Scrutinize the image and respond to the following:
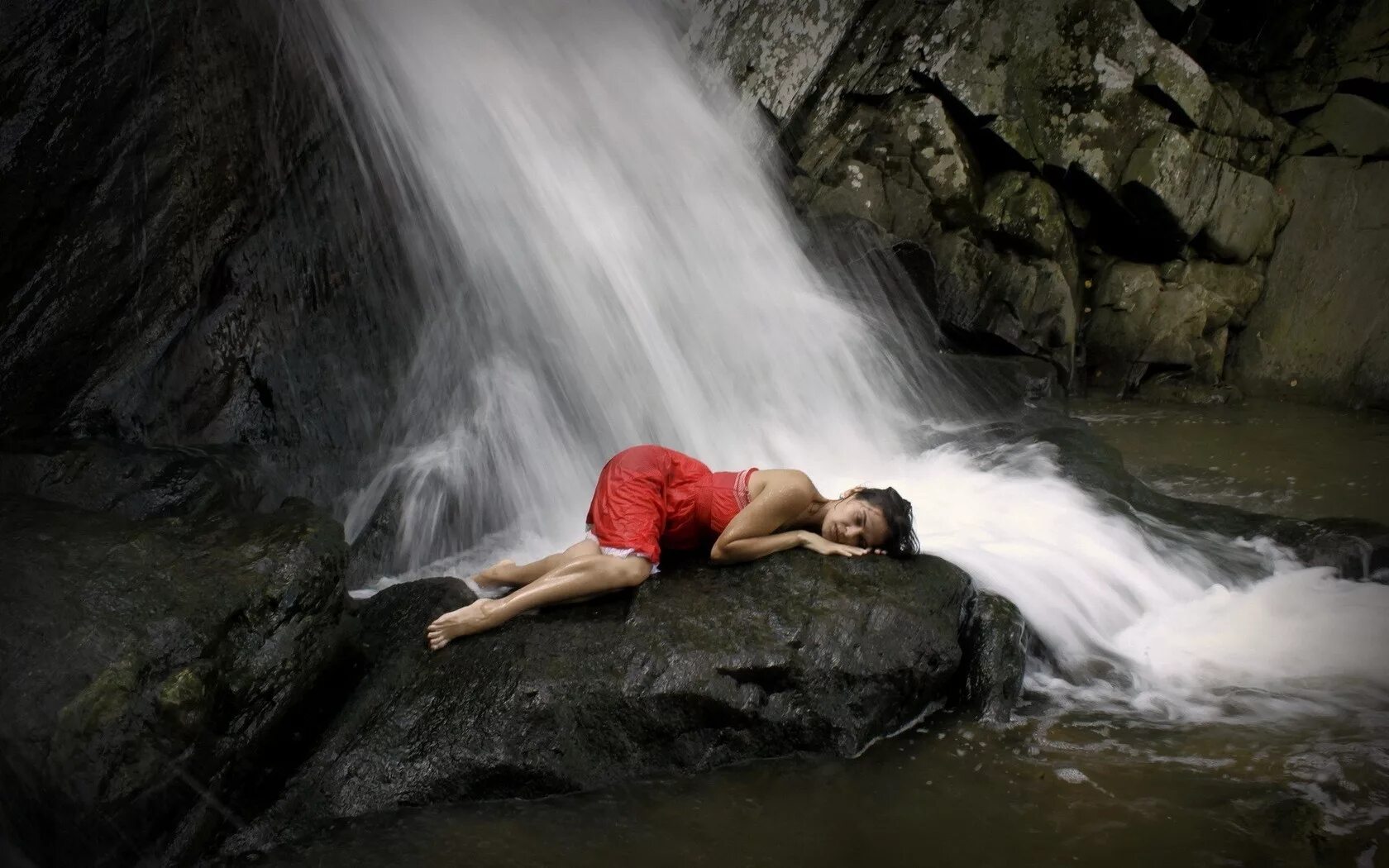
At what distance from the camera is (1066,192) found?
988 cm

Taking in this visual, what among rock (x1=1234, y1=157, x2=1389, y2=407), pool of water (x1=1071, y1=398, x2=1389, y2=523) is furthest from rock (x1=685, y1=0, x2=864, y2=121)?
rock (x1=1234, y1=157, x2=1389, y2=407)

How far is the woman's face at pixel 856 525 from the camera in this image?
15.6 feet

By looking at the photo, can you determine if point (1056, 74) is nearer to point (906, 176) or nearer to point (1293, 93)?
point (906, 176)

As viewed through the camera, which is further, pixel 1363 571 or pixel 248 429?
pixel 248 429

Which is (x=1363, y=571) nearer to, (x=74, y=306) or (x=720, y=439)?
(x=720, y=439)

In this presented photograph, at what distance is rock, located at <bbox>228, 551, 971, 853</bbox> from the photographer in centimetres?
→ 364

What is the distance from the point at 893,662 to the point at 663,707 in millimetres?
1116

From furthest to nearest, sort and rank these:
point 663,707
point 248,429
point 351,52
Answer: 1. point 351,52
2. point 248,429
3. point 663,707

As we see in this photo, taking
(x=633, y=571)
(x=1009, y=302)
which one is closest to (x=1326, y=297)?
(x=1009, y=302)

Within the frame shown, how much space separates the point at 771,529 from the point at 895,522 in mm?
670

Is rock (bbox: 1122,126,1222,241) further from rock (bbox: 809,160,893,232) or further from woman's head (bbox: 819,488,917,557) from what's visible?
woman's head (bbox: 819,488,917,557)

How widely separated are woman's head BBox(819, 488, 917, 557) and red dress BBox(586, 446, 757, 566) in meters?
0.55

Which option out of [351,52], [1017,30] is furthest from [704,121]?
[351,52]

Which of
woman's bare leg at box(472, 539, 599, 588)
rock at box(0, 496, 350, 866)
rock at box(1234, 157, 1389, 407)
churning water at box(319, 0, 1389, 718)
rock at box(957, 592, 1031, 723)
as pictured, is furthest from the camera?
rock at box(1234, 157, 1389, 407)
